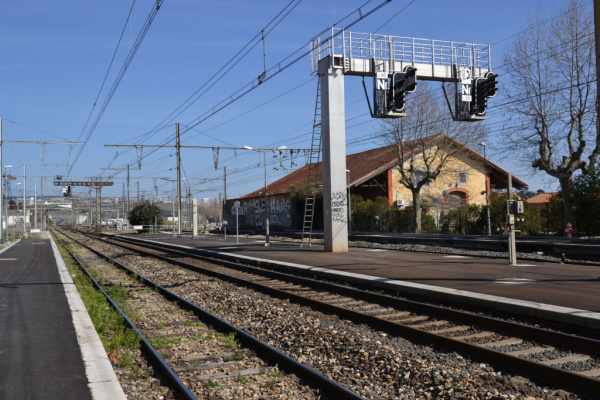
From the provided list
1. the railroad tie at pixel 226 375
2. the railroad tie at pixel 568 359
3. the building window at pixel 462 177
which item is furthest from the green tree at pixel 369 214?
the railroad tie at pixel 226 375

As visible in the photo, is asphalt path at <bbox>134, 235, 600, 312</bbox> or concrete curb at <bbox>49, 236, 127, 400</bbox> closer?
concrete curb at <bbox>49, 236, 127, 400</bbox>

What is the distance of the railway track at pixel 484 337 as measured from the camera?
21.0 ft

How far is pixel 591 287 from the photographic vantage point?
12.1 m

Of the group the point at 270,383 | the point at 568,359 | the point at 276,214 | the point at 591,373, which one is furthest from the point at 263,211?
the point at 591,373

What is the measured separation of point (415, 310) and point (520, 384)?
4.73 meters

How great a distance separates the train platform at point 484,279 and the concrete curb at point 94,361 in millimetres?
6620

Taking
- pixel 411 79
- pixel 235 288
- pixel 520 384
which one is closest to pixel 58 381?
pixel 520 384

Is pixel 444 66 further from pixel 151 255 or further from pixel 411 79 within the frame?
pixel 151 255

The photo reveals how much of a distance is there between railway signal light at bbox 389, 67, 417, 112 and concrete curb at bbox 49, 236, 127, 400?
44.2 feet

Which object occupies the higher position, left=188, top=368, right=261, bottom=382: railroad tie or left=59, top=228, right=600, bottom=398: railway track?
left=59, top=228, right=600, bottom=398: railway track

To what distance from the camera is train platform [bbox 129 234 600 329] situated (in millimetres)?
9672

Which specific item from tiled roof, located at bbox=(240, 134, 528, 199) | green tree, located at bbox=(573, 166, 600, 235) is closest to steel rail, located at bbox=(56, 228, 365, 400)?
green tree, located at bbox=(573, 166, 600, 235)

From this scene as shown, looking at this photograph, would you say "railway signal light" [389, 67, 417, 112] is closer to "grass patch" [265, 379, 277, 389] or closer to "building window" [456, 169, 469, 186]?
"grass patch" [265, 379, 277, 389]

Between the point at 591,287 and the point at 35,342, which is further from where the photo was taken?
the point at 591,287
